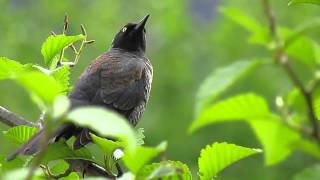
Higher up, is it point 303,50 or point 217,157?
point 303,50

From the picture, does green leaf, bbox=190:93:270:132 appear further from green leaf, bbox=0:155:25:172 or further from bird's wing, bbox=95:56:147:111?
bird's wing, bbox=95:56:147:111

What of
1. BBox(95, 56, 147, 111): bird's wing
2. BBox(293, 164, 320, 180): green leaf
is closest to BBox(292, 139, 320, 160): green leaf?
BBox(293, 164, 320, 180): green leaf

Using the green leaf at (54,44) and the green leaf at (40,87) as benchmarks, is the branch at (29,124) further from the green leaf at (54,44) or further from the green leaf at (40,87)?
the green leaf at (40,87)

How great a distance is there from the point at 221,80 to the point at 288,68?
0.41ft

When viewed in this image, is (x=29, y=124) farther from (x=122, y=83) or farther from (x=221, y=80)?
(x=122, y=83)

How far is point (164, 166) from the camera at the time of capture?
4.37 feet

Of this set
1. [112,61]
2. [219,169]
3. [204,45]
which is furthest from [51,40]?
[204,45]

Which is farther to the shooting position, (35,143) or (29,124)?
(29,124)

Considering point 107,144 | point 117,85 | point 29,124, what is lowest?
point 117,85

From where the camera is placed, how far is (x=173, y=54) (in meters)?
16.2

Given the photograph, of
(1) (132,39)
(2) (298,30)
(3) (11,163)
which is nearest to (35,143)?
(3) (11,163)

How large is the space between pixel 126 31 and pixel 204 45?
1241 centimetres

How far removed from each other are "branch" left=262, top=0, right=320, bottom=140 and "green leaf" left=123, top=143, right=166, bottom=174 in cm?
26

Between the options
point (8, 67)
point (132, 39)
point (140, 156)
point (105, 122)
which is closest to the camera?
point (105, 122)
